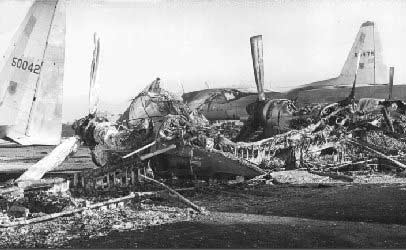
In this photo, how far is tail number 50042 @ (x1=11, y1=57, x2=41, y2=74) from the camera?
10.6 metres

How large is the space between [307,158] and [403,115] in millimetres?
5772

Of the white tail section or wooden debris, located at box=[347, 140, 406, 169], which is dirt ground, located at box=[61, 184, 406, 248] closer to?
wooden debris, located at box=[347, 140, 406, 169]

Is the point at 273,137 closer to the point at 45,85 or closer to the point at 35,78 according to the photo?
the point at 45,85

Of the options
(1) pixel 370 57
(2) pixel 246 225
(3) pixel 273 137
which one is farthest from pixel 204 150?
(1) pixel 370 57

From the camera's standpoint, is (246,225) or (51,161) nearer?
(246,225)

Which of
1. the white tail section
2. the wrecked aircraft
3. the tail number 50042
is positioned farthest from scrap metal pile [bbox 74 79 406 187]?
the white tail section

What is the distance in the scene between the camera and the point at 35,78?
10.6 metres

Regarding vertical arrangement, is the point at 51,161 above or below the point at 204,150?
below

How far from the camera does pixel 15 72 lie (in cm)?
1059

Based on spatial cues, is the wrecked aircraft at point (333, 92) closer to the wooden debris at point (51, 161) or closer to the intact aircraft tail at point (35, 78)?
the wooden debris at point (51, 161)

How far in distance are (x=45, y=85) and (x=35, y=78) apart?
11.5 inches

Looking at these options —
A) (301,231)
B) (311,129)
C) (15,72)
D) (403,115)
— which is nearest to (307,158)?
(311,129)

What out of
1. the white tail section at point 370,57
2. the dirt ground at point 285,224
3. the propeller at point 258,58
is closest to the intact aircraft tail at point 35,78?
the dirt ground at point 285,224

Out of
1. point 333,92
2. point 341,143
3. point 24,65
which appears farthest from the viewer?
point 333,92
